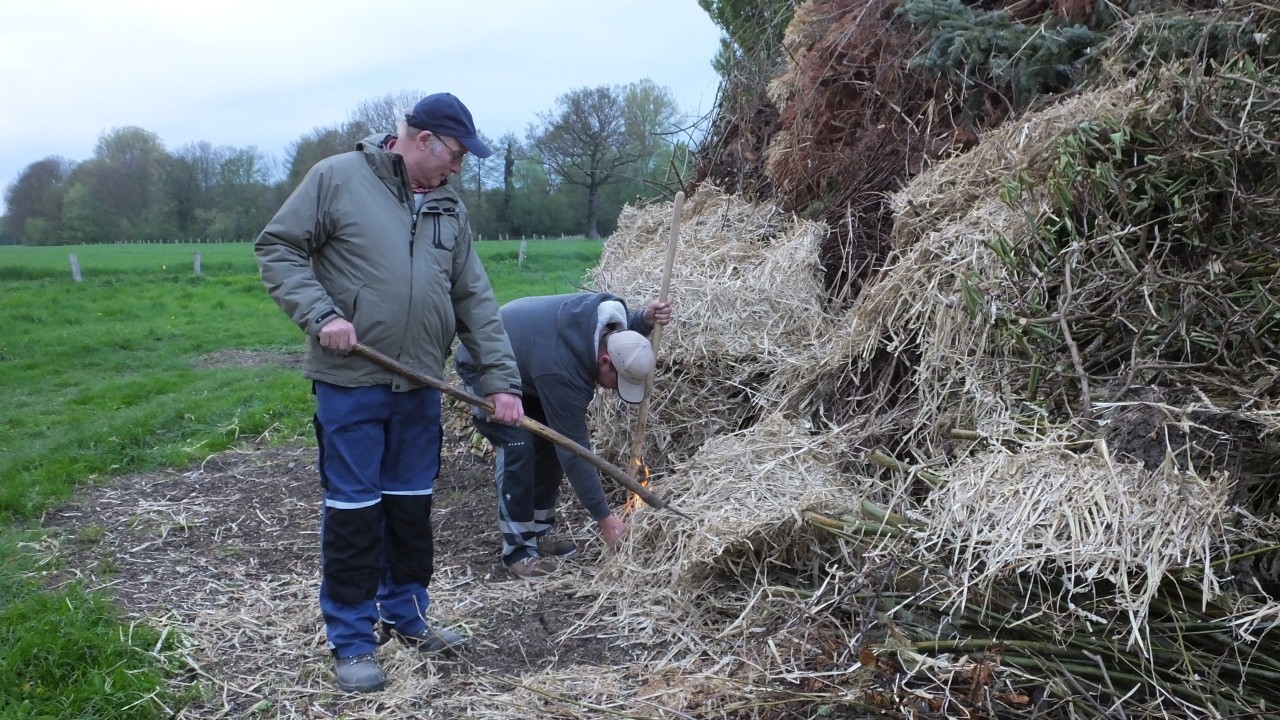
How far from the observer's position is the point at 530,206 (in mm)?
25844

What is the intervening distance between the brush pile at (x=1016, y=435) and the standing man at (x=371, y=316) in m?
1.06

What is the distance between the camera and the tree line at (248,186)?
15.3m

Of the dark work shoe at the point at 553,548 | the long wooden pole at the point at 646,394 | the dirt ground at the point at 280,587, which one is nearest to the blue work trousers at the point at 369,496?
the dirt ground at the point at 280,587

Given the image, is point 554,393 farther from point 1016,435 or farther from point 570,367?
point 1016,435

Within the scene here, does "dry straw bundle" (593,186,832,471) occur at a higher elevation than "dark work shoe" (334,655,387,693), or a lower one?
higher

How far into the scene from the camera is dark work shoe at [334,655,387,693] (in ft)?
11.5

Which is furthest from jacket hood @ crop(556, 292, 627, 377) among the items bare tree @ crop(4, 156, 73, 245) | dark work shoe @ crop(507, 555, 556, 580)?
bare tree @ crop(4, 156, 73, 245)

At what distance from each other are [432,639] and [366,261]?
148cm

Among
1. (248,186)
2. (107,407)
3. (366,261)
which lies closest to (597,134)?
(107,407)

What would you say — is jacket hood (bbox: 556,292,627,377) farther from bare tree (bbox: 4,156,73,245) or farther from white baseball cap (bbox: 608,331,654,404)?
bare tree (bbox: 4,156,73,245)

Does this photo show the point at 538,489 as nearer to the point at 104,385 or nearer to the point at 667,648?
the point at 667,648

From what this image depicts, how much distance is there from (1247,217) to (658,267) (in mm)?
3421

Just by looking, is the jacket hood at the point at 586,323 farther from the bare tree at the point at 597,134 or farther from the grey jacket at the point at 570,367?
the bare tree at the point at 597,134

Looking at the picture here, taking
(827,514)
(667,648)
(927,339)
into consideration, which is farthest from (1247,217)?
(667,648)
